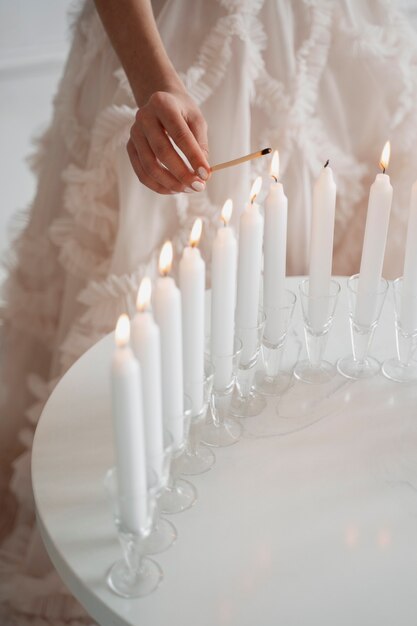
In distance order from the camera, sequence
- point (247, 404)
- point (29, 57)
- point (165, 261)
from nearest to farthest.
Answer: point (165, 261) < point (247, 404) < point (29, 57)

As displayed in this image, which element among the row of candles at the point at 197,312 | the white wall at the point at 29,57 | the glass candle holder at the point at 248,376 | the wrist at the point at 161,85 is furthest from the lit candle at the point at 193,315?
the white wall at the point at 29,57

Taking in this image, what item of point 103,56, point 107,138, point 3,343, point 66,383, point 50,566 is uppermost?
point 103,56

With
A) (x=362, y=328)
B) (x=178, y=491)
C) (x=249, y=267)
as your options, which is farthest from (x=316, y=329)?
(x=178, y=491)

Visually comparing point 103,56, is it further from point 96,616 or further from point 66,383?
point 96,616

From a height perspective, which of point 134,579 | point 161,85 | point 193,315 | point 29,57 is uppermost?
point 29,57

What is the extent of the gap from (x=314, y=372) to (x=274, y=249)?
0.20 meters

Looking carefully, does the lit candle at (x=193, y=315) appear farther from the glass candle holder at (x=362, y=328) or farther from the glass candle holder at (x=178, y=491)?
the glass candle holder at (x=362, y=328)

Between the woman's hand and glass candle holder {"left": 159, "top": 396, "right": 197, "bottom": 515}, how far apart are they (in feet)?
1.13

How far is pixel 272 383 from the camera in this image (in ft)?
3.05

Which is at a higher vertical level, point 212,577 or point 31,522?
point 212,577

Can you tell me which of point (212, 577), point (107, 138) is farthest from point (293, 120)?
point (212, 577)

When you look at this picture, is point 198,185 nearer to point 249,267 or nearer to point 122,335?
point 249,267

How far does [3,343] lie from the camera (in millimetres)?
1429

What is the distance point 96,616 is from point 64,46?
9.25ft
